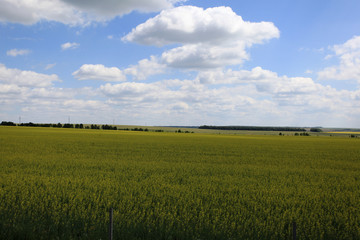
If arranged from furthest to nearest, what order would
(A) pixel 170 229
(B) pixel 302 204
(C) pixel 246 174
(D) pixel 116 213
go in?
(C) pixel 246 174
(B) pixel 302 204
(D) pixel 116 213
(A) pixel 170 229

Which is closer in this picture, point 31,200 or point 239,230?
point 239,230

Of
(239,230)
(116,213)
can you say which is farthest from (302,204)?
(116,213)

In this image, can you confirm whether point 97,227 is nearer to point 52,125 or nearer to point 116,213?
point 116,213

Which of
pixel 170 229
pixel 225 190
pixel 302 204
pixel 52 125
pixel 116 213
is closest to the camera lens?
pixel 170 229

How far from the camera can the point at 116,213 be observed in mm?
7684

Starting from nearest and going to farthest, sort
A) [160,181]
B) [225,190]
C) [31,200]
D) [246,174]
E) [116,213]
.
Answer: [116,213]
[31,200]
[225,190]
[160,181]
[246,174]

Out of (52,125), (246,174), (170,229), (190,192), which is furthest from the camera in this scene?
(52,125)

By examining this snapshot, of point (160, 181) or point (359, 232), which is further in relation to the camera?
point (160, 181)

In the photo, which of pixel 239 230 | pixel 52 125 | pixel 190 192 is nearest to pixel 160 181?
pixel 190 192

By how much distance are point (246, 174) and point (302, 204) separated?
21.0 feet

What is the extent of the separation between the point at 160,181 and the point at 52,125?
103057 mm

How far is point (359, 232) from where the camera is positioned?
739 centimetres

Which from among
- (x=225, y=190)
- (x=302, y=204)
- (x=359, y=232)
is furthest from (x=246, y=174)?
(x=359, y=232)

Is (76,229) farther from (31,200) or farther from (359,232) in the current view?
(359,232)
